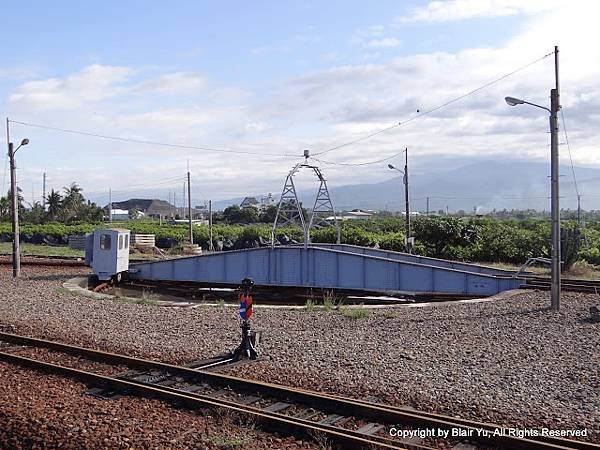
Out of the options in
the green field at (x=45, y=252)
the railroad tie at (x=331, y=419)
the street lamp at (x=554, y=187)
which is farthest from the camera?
the green field at (x=45, y=252)

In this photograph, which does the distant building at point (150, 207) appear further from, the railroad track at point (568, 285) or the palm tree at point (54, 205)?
the railroad track at point (568, 285)

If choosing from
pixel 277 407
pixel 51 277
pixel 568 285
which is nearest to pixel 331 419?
pixel 277 407

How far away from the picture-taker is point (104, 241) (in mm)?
29625

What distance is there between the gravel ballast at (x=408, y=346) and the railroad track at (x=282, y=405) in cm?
71

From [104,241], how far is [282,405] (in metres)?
22.6

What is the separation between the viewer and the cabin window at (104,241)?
2948cm

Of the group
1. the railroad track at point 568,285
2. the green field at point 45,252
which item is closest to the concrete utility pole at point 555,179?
the railroad track at point 568,285

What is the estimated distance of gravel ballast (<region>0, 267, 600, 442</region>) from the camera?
8.91 m

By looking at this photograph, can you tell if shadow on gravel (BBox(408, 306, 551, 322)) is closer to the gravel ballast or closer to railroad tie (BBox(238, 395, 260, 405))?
the gravel ballast

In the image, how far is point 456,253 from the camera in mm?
40375

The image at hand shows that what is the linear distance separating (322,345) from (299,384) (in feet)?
9.92

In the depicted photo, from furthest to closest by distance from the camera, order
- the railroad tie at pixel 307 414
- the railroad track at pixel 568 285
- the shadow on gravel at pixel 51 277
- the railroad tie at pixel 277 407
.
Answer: the shadow on gravel at pixel 51 277
the railroad track at pixel 568 285
the railroad tie at pixel 277 407
the railroad tie at pixel 307 414

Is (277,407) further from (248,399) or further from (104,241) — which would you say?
(104,241)

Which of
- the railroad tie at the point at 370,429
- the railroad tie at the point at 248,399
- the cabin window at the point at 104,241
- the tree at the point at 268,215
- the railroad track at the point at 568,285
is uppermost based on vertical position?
the tree at the point at 268,215
